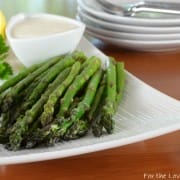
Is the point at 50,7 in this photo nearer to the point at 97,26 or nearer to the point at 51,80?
the point at 97,26

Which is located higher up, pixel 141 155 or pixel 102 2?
pixel 102 2

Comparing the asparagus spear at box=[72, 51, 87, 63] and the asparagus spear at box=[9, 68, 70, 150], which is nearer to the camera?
the asparagus spear at box=[9, 68, 70, 150]

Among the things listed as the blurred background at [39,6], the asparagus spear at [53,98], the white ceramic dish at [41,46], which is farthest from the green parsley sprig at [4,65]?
the blurred background at [39,6]

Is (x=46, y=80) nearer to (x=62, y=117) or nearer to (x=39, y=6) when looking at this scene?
(x=62, y=117)

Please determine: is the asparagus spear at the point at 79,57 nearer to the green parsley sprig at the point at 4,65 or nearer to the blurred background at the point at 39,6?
the green parsley sprig at the point at 4,65

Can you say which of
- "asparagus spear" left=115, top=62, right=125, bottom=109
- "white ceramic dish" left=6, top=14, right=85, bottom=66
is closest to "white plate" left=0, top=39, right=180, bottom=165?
"asparagus spear" left=115, top=62, right=125, bottom=109

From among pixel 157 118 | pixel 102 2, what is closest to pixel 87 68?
pixel 157 118

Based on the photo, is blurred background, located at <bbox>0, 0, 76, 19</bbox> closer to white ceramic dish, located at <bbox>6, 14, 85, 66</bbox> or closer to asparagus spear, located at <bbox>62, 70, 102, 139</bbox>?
white ceramic dish, located at <bbox>6, 14, 85, 66</bbox>

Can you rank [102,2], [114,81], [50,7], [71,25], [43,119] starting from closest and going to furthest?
[43,119]
[114,81]
[71,25]
[102,2]
[50,7]
